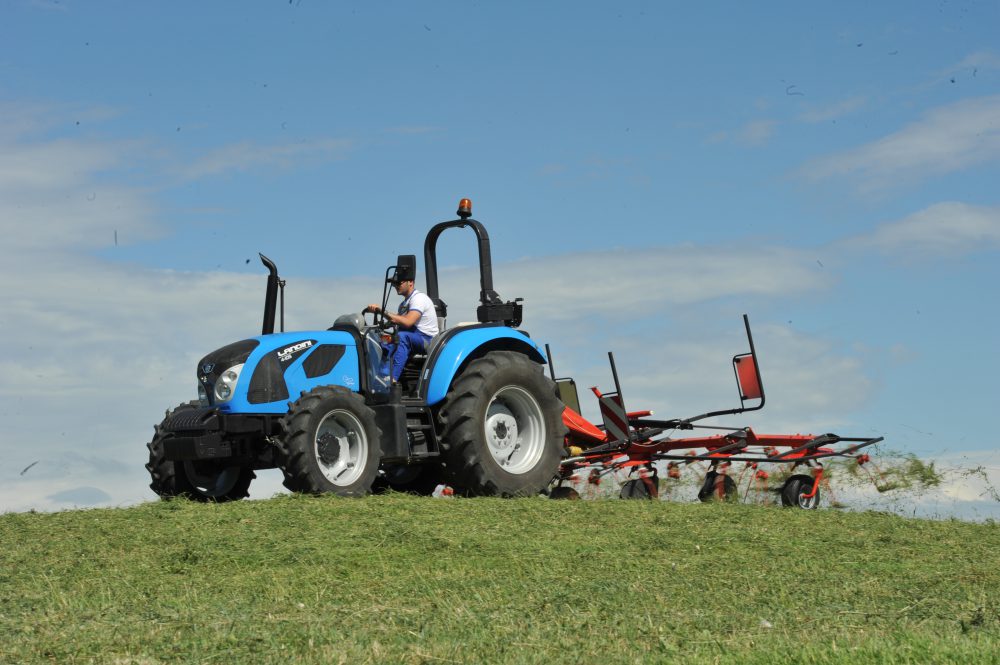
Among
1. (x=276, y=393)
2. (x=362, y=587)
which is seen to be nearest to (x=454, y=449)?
(x=276, y=393)

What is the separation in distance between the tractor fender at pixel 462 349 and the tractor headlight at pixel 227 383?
5.51ft

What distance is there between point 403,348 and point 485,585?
4459mm

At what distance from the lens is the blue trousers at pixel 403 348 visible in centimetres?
1106

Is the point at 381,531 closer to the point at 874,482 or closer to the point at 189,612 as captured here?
the point at 189,612

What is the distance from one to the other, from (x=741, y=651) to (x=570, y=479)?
Answer: 7.61m

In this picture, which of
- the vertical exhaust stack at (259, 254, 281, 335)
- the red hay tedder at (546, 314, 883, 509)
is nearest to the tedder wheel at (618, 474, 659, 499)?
the red hay tedder at (546, 314, 883, 509)

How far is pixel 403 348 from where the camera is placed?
36.4 feet

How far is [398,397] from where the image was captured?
1056 cm

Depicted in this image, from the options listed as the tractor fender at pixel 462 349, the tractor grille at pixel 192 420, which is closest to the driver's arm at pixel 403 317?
the tractor fender at pixel 462 349

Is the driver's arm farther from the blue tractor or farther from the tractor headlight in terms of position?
the tractor headlight

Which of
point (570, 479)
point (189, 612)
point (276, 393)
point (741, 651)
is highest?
point (276, 393)

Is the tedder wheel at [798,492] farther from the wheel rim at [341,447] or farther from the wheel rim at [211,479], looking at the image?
the wheel rim at [211,479]

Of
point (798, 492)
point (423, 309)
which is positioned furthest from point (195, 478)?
point (798, 492)

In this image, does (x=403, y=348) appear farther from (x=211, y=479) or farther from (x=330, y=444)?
(x=211, y=479)
